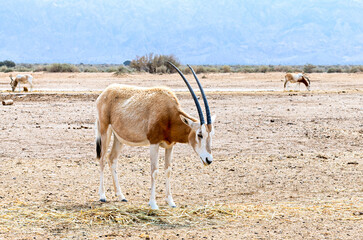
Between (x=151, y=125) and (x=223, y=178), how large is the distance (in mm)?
2556

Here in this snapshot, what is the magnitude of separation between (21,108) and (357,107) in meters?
11.7

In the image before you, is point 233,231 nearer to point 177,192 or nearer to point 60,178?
point 177,192

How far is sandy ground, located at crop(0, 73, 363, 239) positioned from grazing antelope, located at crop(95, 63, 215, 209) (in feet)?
2.24

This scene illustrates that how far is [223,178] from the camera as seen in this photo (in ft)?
31.8

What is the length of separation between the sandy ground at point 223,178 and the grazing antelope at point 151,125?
2.24ft

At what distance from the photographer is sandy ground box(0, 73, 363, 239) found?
22.9ft

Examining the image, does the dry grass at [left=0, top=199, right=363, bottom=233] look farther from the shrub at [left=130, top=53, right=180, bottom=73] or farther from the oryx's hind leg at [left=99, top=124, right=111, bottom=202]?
the shrub at [left=130, top=53, right=180, bottom=73]

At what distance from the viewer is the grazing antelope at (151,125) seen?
7215mm

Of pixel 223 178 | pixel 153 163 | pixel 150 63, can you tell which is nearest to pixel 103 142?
pixel 153 163

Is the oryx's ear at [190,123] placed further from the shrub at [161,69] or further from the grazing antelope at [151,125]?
the shrub at [161,69]

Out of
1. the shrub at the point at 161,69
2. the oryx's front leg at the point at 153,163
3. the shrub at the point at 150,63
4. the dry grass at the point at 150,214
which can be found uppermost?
the shrub at the point at 150,63

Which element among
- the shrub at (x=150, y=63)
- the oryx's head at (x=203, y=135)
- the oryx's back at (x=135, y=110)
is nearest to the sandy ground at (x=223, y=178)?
the oryx's head at (x=203, y=135)

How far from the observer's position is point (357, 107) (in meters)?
20.1

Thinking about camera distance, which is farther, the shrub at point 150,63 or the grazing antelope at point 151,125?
the shrub at point 150,63
